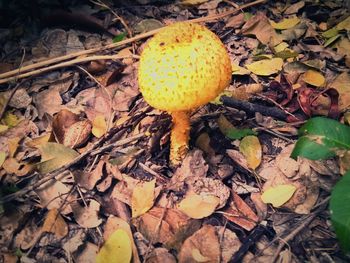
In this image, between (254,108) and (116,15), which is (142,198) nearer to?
(254,108)

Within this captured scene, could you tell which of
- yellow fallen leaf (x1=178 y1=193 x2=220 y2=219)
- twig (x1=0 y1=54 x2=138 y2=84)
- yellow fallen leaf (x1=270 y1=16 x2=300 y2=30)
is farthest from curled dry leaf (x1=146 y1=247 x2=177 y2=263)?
yellow fallen leaf (x1=270 y1=16 x2=300 y2=30)

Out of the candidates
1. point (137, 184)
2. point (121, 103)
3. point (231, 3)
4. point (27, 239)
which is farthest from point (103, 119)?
point (231, 3)

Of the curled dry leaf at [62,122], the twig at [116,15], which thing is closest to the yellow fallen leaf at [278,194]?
the curled dry leaf at [62,122]

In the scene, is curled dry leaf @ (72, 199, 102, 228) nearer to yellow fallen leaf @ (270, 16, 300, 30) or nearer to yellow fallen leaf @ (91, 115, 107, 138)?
yellow fallen leaf @ (91, 115, 107, 138)

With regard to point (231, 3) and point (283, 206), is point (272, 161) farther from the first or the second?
point (231, 3)

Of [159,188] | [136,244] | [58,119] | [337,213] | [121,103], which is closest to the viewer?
[337,213]
